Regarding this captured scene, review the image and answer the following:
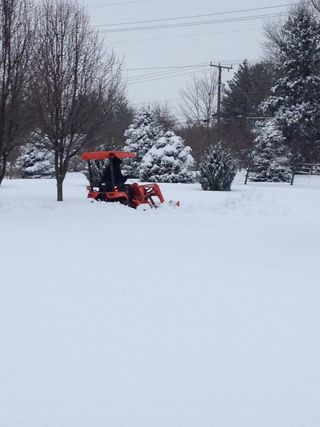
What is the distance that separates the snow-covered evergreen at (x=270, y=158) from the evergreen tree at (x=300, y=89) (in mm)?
2934

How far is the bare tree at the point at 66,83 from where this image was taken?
63.2 feet

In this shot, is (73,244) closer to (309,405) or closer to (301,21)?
(309,405)

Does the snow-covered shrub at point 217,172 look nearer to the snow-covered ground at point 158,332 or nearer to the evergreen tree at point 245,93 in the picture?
the snow-covered ground at point 158,332

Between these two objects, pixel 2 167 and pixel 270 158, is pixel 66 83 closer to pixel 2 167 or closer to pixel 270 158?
pixel 2 167

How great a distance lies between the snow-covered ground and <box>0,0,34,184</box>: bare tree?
22.0 feet

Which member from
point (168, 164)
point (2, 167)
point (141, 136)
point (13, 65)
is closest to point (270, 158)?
point (168, 164)

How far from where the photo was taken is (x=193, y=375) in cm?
480

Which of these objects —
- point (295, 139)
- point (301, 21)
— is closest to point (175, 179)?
point (295, 139)

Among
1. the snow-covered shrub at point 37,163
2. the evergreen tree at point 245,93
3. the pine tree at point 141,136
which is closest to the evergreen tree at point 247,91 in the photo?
the evergreen tree at point 245,93

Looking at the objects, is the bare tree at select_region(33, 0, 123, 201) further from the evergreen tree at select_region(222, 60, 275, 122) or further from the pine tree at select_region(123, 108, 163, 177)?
the evergreen tree at select_region(222, 60, 275, 122)

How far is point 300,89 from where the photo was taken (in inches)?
1542

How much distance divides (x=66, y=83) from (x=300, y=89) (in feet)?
78.3

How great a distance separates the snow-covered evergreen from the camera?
1406 inches

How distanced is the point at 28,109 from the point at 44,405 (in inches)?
622
